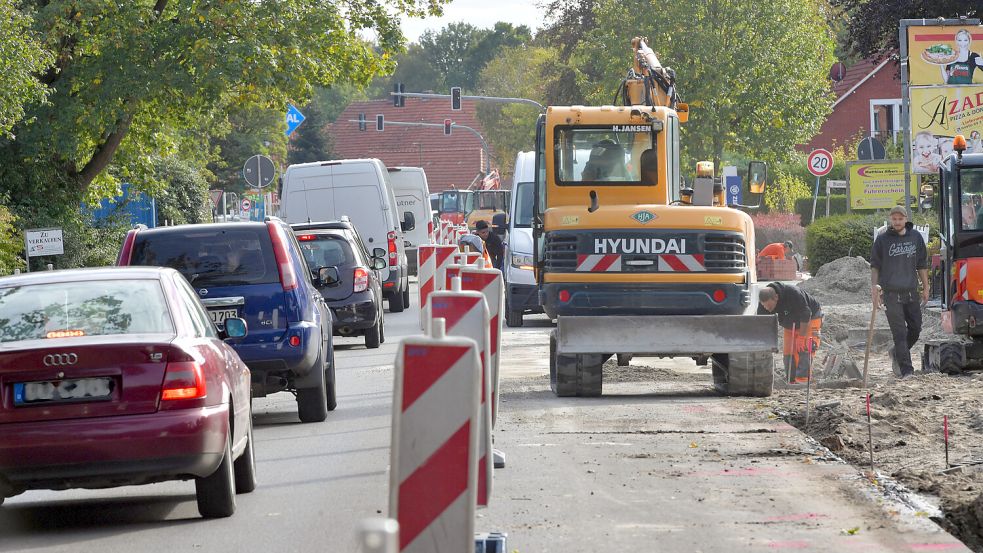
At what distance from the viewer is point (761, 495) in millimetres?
9039

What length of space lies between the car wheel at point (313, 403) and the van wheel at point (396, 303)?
652 inches

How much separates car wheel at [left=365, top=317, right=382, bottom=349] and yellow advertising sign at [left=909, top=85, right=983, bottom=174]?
10.2m

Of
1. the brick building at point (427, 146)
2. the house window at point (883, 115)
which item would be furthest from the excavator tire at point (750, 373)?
the brick building at point (427, 146)

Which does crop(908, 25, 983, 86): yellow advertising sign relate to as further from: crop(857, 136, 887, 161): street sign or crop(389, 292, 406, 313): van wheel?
crop(389, 292, 406, 313): van wheel

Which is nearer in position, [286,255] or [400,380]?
[400,380]

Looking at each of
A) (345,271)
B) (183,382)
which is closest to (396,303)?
→ (345,271)

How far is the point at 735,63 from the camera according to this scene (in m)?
47.2

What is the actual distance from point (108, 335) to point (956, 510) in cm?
450

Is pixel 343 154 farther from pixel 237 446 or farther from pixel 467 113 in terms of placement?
pixel 237 446

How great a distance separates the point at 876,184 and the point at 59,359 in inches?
1028

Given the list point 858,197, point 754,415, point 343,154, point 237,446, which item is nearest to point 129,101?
point 858,197

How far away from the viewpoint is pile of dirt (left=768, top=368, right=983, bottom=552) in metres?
8.77

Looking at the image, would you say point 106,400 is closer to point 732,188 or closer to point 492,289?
point 492,289

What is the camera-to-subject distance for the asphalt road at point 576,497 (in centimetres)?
790
